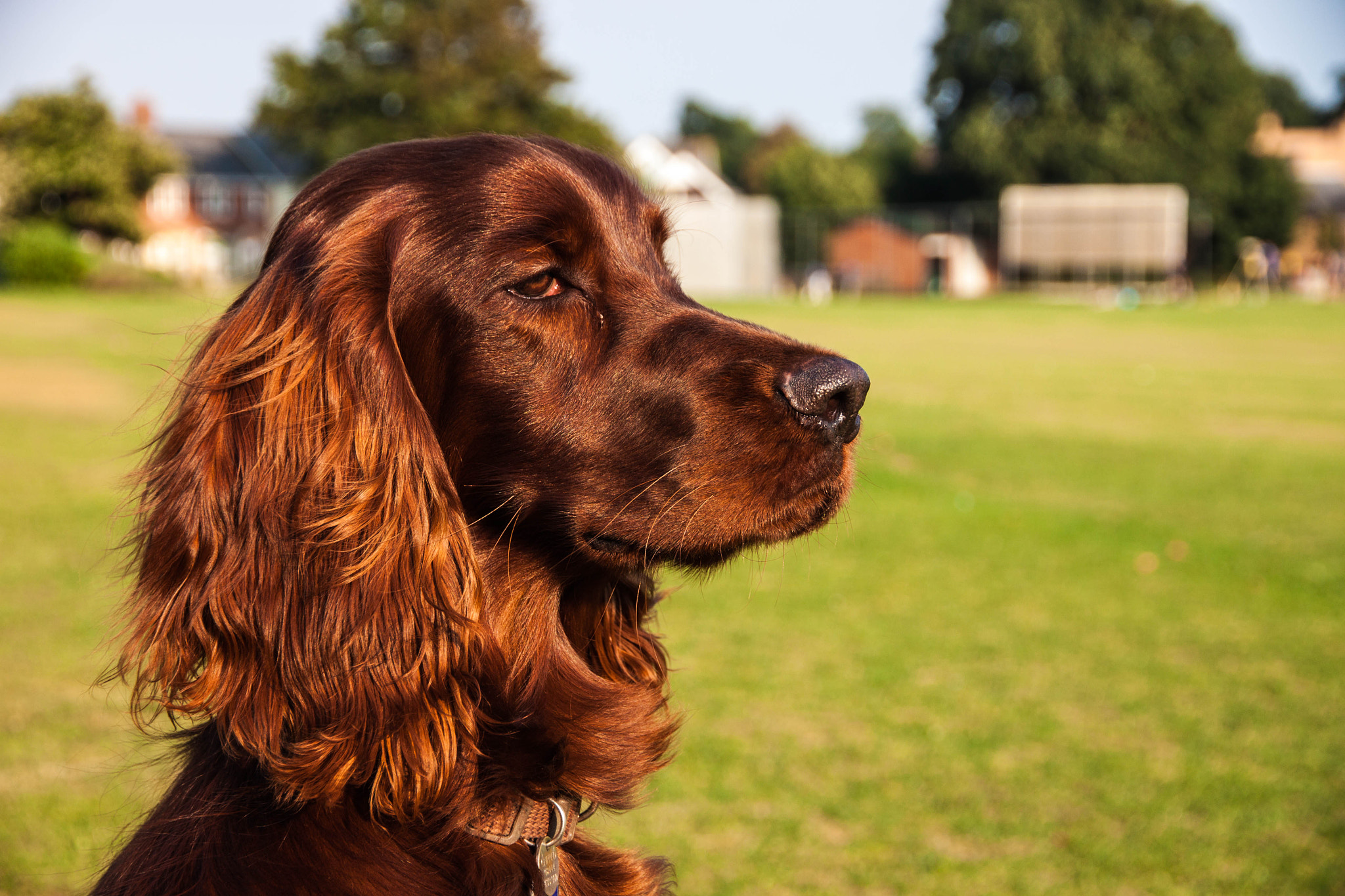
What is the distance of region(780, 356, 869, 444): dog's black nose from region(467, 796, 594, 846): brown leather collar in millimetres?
852

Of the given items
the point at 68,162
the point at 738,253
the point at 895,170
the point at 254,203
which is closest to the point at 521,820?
the point at 738,253

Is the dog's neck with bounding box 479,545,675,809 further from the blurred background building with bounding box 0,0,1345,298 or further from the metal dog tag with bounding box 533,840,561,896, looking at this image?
the blurred background building with bounding box 0,0,1345,298

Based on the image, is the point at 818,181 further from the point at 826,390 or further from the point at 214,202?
the point at 826,390

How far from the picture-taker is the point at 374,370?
6.38ft

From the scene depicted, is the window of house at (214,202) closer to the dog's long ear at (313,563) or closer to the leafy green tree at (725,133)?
the leafy green tree at (725,133)

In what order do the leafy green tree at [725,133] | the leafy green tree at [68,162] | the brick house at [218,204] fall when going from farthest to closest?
the leafy green tree at [725,133], the brick house at [218,204], the leafy green tree at [68,162]

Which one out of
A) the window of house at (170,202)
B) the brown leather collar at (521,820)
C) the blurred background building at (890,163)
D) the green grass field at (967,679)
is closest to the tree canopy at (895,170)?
the blurred background building at (890,163)

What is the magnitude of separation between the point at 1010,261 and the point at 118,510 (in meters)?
55.6

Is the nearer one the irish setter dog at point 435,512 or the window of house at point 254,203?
the irish setter dog at point 435,512

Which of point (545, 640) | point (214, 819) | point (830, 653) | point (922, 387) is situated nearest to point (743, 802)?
point (830, 653)

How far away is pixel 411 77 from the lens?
5078cm

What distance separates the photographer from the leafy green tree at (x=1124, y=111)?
192 ft

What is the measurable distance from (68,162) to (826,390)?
55192mm

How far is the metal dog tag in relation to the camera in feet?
6.51
